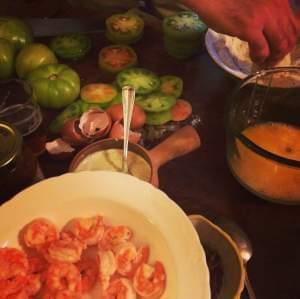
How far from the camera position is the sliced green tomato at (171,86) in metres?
0.99

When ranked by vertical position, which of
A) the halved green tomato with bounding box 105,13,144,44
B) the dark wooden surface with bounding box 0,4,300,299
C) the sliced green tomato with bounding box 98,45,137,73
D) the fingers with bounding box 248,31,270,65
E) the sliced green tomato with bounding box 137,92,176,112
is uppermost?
the fingers with bounding box 248,31,270,65

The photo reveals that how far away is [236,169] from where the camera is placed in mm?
812

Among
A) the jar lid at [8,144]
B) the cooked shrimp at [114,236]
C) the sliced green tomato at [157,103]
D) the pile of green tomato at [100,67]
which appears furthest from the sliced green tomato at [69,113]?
the cooked shrimp at [114,236]

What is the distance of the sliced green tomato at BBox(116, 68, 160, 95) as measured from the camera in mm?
978

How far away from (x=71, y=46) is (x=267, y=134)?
534 mm

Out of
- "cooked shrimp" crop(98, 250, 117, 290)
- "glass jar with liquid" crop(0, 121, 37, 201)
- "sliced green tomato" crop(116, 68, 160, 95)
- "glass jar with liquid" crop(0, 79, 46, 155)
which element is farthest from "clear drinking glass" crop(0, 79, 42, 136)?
"cooked shrimp" crop(98, 250, 117, 290)

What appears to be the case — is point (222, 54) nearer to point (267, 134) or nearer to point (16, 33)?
point (267, 134)

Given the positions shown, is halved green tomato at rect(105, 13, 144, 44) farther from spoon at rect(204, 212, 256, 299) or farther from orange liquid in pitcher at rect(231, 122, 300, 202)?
spoon at rect(204, 212, 256, 299)

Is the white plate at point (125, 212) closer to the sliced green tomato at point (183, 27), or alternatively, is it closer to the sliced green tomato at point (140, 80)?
the sliced green tomato at point (140, 80)

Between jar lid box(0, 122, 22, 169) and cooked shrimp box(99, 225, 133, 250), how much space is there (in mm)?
185

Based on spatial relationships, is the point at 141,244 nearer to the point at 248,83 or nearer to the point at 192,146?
the point at 192,146

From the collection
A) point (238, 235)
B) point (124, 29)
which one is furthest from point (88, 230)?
point (124, 29)

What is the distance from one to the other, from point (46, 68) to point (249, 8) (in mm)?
467

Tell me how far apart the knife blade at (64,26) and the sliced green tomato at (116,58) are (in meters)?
0.11
